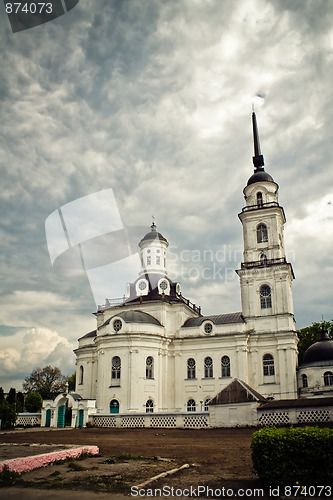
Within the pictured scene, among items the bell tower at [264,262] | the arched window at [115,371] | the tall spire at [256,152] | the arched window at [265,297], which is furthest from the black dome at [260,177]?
the arched window at [115,371]

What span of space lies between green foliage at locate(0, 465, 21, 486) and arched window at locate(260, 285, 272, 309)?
114 feet

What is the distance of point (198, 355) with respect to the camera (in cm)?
4372

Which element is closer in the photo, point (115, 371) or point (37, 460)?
point (37, 460)

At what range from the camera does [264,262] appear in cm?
4359

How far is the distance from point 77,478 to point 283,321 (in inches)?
1318

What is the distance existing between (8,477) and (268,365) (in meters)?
34.0

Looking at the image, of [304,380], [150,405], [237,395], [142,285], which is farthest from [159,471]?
[142,285]

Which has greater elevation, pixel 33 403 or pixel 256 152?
pixel 256 152

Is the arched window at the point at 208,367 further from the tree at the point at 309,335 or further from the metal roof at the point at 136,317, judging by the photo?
the tree at the point at 309,335

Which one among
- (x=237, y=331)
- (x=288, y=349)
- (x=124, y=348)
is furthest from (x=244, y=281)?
(x=124, y=348)

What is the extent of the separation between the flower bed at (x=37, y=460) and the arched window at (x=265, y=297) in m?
30.6

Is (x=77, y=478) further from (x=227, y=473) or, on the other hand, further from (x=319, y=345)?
(x=319, y=345)

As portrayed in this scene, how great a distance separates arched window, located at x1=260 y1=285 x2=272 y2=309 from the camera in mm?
42406

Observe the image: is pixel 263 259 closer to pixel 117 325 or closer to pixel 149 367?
pixel 149 367
